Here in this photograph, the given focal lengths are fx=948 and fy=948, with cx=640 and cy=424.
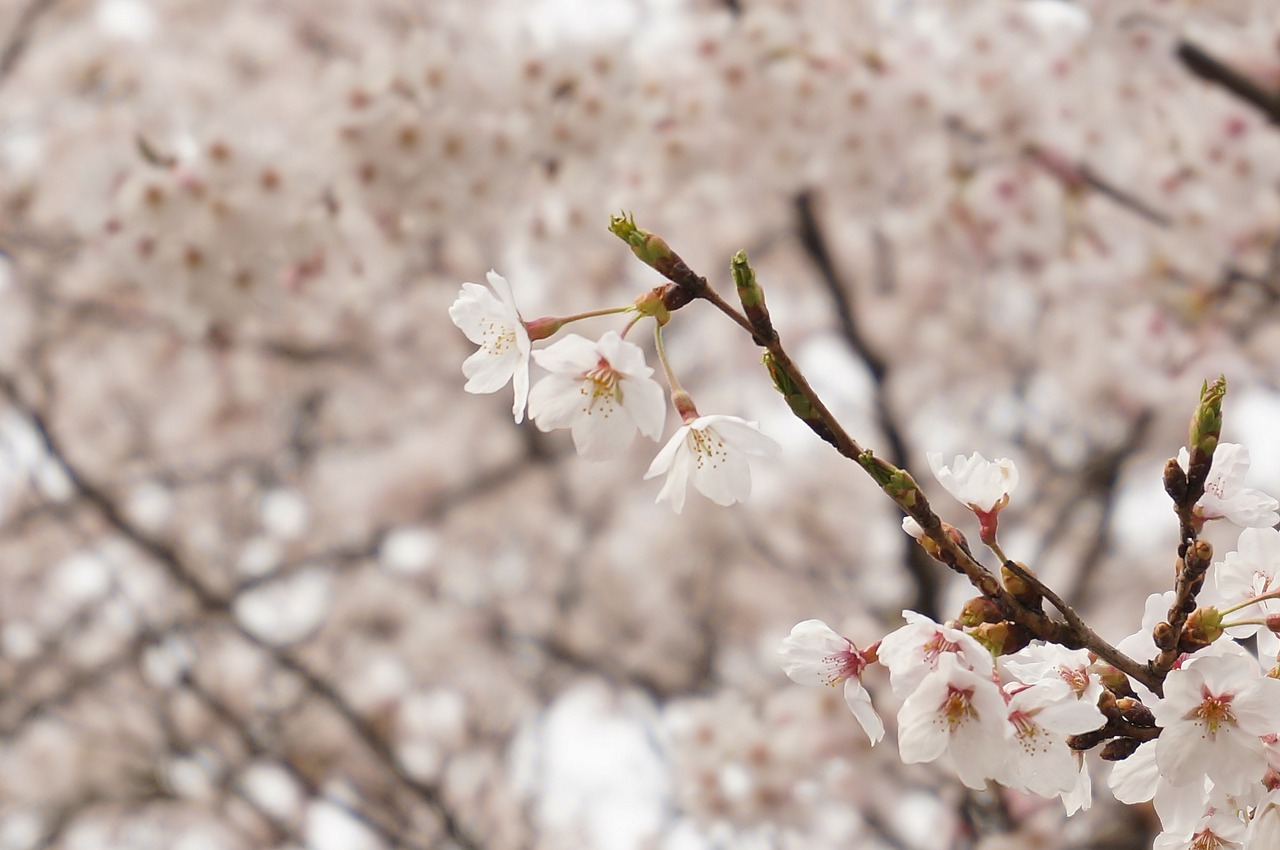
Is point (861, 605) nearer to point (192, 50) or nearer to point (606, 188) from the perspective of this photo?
point (606, 188)

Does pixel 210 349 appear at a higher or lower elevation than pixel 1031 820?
higher

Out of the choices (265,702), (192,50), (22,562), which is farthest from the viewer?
(22,562)

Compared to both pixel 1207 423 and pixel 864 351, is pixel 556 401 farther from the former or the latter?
pixel 864 351

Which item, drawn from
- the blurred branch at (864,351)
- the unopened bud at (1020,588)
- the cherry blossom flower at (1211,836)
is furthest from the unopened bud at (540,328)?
the blurred branch at (864,351)

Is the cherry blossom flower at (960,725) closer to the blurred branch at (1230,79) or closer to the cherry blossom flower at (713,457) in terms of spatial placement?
the cherry blossom flower at (713,457)

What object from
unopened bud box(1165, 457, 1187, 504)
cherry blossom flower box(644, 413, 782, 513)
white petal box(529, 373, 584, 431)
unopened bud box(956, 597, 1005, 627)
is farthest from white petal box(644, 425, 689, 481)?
unopened bud box(1165, 457, 1187, 504)

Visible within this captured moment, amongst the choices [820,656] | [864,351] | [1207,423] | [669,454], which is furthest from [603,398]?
[864,351]

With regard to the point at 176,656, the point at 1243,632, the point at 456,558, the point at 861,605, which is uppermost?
the point at 456,558

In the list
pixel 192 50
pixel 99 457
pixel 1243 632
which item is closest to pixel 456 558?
pixel 99 457
